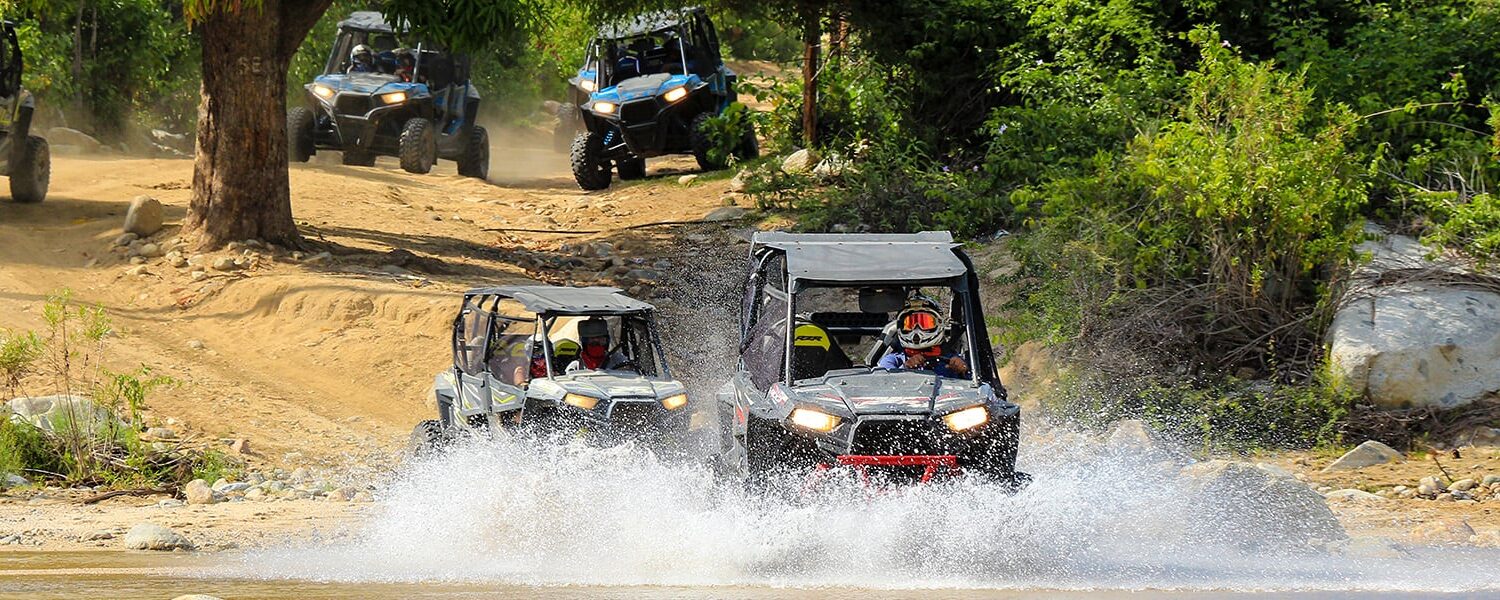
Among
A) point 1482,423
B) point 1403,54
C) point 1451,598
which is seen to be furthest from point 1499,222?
point 1451,598

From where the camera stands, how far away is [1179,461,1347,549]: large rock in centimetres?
847

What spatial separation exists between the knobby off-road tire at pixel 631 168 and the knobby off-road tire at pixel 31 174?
7.72m

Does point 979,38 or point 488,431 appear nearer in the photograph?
point 488,431

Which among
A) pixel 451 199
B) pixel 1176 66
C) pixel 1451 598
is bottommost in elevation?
pixel 451 199

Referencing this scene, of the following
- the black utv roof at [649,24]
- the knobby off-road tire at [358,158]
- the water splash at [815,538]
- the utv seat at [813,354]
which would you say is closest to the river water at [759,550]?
the water splash at [815,538]

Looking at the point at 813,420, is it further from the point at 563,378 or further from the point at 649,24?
the point at 649,24

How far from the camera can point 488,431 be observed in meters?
9.89

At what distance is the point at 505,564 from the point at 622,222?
12.0 m

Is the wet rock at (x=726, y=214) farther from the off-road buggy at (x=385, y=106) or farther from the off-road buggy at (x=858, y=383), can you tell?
the off-road buggy at (x=858, y=383)

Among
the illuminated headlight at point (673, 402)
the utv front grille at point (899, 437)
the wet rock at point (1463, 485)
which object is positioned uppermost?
the utv front grille at point (899, 437)

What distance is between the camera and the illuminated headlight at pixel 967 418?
7.33 meters

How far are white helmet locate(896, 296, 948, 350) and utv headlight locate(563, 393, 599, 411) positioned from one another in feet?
A: 6.51

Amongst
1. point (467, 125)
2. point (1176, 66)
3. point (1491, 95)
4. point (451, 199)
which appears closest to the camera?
point (1491, 95)

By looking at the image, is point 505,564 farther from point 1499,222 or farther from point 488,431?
point 1499,222
